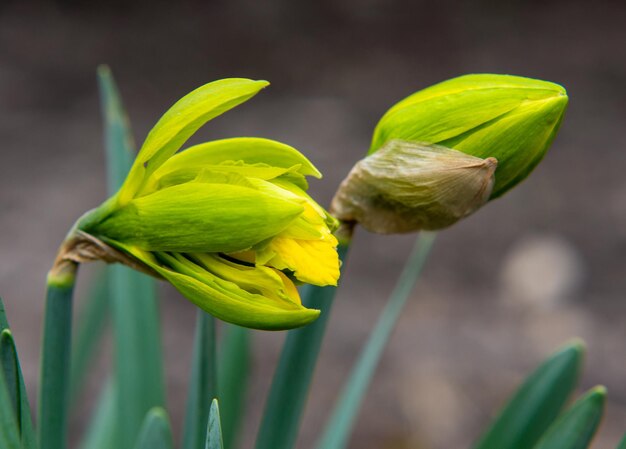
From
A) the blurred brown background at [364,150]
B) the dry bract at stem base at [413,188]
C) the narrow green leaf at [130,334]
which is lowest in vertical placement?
the blurred brown background at [364,150]

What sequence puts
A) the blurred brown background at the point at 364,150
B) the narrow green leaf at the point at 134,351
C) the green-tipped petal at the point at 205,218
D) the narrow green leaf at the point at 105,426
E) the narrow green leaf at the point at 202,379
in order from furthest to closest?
1. the blurred brown background at the point at 364,150
2. the narrow green leaf at the point at 105,426
3. the narrow green leaf at the point at 134,351
4. the narrow green leaf at the point at 202,379
5. the green-tipped petal at the point at 205,218

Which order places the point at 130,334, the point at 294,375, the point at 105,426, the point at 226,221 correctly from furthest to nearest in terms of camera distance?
the point at 105,426, the point at 130,334, the point at 294,375, the point at 226,221

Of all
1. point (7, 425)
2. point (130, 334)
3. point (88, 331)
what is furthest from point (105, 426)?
point (7, 425)

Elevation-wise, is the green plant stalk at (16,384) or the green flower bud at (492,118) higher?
the green flower bud at (492,118)

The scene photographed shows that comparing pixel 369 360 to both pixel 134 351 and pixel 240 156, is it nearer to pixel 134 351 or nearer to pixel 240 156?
pixel 134 351

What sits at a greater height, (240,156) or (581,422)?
(240,156)

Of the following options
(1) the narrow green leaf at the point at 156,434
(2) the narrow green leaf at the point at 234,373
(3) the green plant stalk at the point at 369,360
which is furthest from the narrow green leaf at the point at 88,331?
(1) the narrow green leaf at the point at 156,434

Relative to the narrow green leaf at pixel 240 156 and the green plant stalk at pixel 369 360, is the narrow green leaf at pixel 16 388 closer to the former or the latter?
the narrow green leaf at pixel 240 156

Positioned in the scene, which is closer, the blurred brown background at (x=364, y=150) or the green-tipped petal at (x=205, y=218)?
the green-tipped petal at (x=205, y=218)

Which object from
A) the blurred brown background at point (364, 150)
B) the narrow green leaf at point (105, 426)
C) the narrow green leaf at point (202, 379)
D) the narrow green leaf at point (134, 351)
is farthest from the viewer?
the blurred brown background at point (364, 150)
